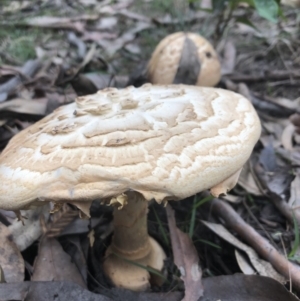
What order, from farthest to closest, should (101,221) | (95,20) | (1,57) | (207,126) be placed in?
1. (95,20)
2. (1,57)
3. (101,221)
4. (207,126)

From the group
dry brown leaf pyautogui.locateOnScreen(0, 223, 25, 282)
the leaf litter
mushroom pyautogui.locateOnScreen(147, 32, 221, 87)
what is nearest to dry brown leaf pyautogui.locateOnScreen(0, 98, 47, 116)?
the leaf litter

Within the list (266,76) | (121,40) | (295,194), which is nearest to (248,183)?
(295,194)

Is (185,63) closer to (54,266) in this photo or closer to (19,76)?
(19,76)

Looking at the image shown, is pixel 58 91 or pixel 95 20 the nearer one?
pixel 58 91

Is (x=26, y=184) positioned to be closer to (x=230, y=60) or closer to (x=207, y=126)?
(x=207, y=126)

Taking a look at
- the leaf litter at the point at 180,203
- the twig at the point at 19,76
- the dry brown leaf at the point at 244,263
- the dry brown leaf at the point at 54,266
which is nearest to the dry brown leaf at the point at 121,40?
the leaf litter at the point at 180,203

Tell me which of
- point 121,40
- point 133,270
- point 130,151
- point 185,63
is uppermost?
point 130,151

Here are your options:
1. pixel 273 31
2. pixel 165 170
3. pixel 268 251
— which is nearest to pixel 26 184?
pixel 165 170
